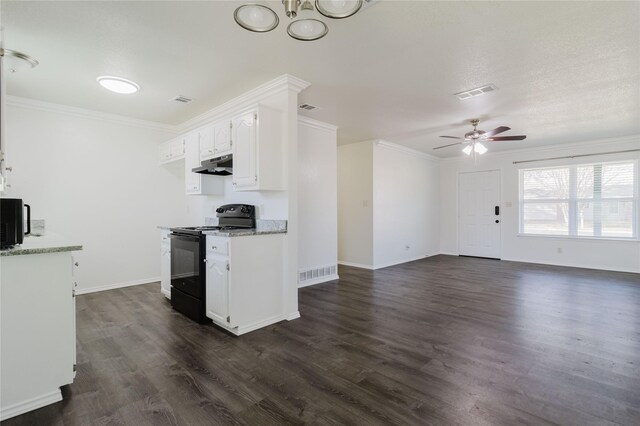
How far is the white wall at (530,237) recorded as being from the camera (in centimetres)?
593

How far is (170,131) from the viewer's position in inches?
202

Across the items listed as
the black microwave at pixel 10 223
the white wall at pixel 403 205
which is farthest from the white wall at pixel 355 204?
the black microwave at pixel 10 223

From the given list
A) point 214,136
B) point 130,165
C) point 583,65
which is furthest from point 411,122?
point 130,165

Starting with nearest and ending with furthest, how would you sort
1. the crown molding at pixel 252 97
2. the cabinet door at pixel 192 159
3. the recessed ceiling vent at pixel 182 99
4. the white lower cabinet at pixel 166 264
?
the crown molding at pixel 252 97, the recessed ceiling vent at pixel 182 99, the white lower cabinet at pixel 166 264, the cabinet door at pixel 192 159

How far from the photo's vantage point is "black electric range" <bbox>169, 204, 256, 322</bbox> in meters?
3.22

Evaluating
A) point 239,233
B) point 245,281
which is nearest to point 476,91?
point 239,233

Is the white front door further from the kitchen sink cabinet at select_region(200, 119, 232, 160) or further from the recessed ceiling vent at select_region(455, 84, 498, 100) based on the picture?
the kitchen sink cabinet at select_region(200, 119, 232, 160)

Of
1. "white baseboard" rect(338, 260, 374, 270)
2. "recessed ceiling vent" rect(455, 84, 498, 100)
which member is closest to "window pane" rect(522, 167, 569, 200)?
"white baseboard" rect(338, 260, 374, 270)

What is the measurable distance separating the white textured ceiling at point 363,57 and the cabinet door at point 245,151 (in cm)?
46

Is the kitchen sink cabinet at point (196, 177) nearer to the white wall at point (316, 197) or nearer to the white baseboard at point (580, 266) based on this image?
the white wall at point (316, 197)

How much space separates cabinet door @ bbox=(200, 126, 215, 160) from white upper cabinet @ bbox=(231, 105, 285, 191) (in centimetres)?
52

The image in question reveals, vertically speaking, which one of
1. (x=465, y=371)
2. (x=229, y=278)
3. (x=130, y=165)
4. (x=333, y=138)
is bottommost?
(x=465, y=371)

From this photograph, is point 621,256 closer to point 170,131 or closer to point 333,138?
point 333,138

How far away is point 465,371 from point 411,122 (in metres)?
3.72
